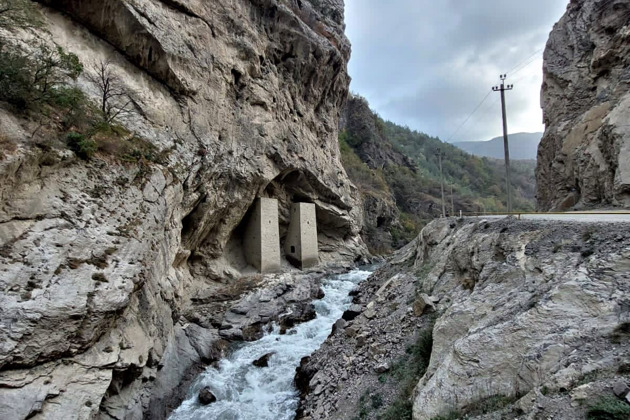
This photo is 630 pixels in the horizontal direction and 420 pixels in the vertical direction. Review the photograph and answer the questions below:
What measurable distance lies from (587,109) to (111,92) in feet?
72.6

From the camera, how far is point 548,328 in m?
4.32

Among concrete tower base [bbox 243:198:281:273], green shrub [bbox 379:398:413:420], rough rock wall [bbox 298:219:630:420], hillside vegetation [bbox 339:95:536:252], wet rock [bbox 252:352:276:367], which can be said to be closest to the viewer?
rough rock wall [bbox 298:219:630:420]

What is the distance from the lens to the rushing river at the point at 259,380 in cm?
864

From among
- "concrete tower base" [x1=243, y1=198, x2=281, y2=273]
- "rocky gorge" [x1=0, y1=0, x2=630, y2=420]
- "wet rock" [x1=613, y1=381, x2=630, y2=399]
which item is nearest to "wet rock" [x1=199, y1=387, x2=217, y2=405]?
"rocky gorge" [x1=0, y1=0, x2=630, y2=420]

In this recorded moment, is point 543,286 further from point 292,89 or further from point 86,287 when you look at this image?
point 292,89

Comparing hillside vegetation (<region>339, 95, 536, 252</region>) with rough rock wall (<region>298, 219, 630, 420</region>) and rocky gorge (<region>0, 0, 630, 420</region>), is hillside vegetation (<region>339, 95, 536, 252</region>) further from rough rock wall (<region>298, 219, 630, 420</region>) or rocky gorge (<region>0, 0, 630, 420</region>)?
rough rock wall (<region>298, 219, 630, 420</region>)

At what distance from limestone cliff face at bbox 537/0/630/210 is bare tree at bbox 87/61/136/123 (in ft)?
59.1

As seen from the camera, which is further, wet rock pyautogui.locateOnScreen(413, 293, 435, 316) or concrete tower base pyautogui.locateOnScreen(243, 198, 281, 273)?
concrete tower base pyautogui.locateOnScreen(243, 198, 281, 273)

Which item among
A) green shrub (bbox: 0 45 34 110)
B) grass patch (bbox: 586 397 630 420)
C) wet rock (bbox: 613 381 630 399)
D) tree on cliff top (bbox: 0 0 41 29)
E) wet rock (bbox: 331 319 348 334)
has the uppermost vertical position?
tree on cliff top (bbox: 0 0 41 29)

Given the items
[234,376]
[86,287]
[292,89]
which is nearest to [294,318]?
[234,376]

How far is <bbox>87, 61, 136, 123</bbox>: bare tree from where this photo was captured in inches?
430

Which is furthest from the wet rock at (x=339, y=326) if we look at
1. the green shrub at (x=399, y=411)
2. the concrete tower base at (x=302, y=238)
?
the concrete tower base at (x=302, y=238)

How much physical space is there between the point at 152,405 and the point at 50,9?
14172 millimetres

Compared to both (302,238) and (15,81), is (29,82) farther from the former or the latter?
(302,238)
